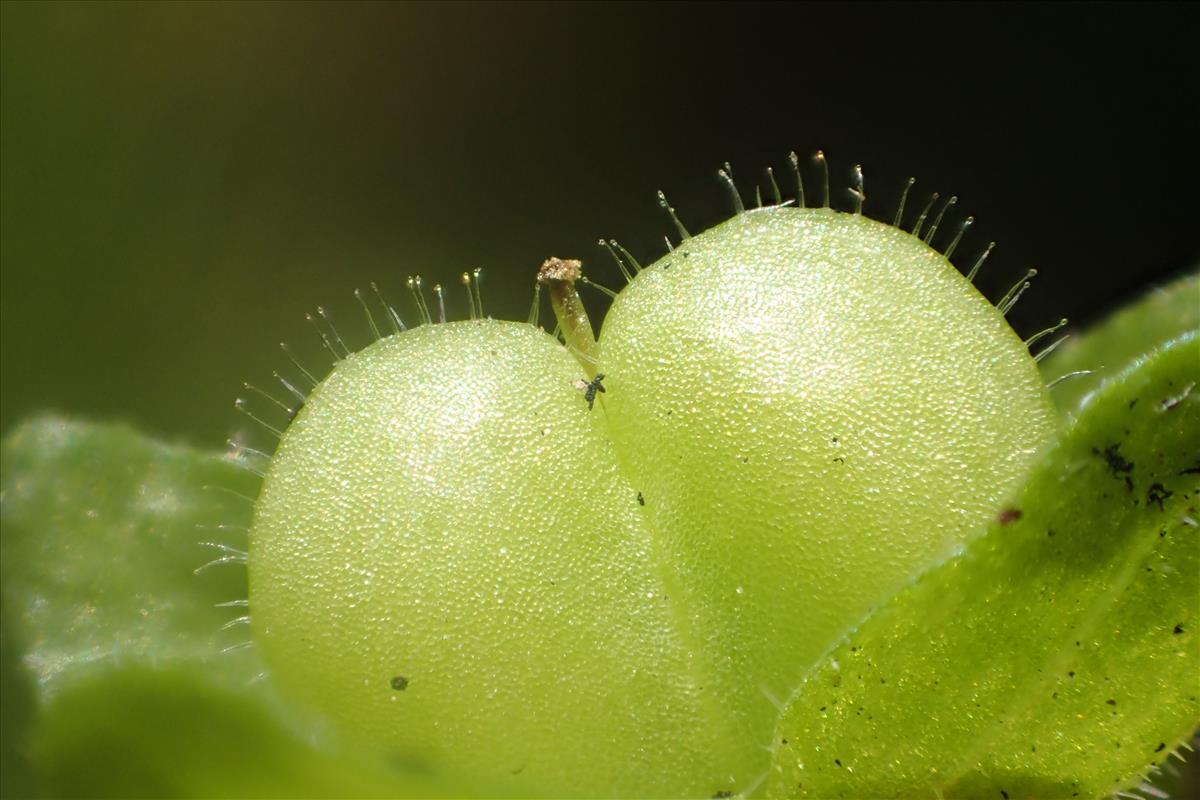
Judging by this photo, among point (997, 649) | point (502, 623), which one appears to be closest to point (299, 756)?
point (502, 623)

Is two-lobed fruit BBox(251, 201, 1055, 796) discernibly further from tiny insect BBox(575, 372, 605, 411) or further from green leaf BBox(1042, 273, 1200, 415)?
green leaf BBox(1042, 273, 1200, 415)

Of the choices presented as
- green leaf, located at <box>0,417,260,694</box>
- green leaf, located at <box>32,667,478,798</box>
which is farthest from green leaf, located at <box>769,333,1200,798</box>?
green leaf, located at <box>0,417,260,694</box>

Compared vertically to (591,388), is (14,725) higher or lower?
lower

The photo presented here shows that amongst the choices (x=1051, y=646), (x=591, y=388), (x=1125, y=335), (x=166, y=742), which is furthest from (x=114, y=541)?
(x=1125, y=335)

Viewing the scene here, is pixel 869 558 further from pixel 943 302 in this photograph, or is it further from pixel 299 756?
pixel 299 756

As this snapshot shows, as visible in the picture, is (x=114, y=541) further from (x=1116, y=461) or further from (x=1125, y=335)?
(x=1125, y=335)

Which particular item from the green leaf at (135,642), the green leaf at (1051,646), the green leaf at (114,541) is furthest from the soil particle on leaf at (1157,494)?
the green leaf at (114,541)
